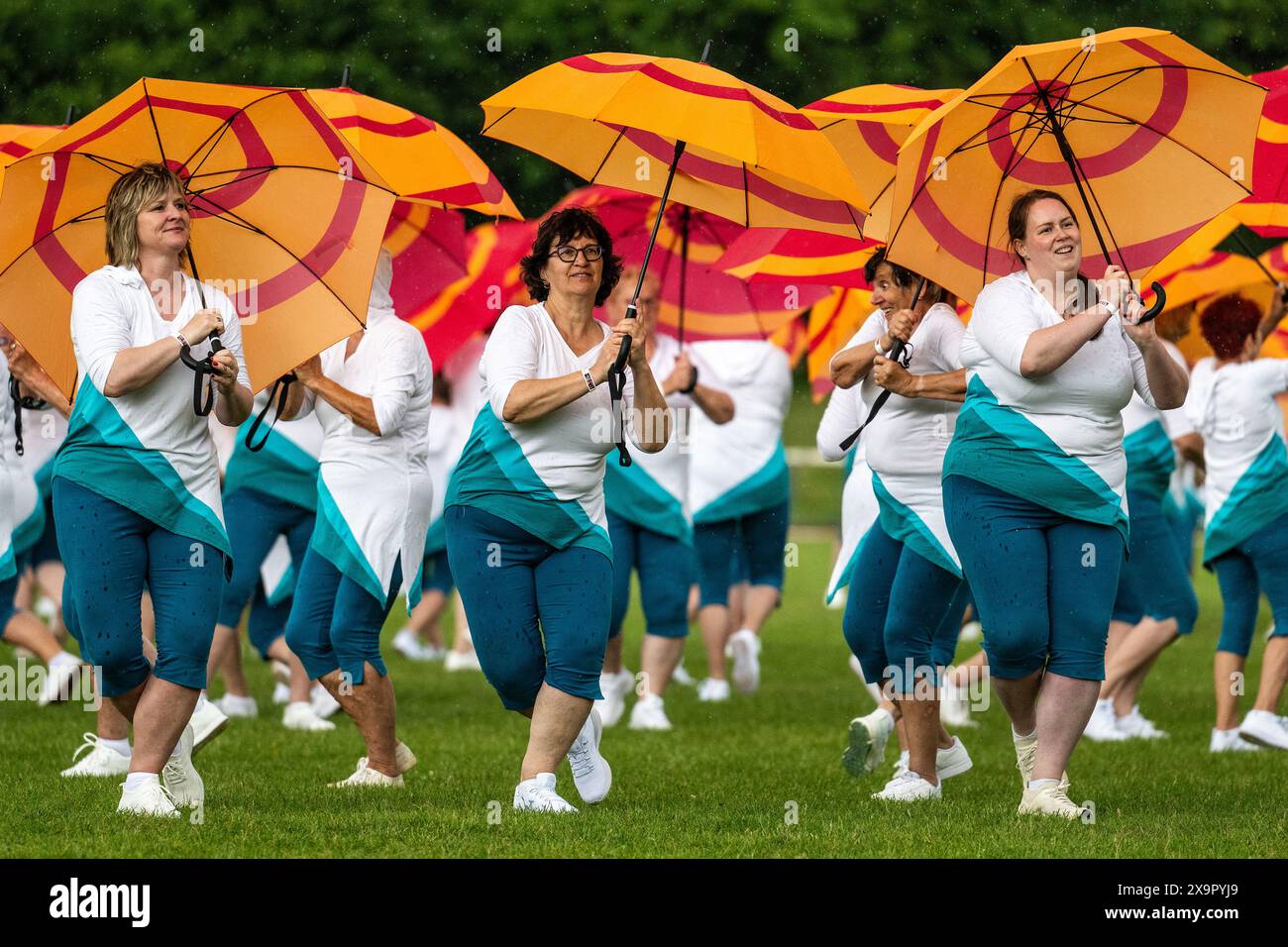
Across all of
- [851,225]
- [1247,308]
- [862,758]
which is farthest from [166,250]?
[1247,308]

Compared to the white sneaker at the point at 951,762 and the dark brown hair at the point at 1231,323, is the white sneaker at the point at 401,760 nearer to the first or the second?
the white sneaker at the point at 951,762

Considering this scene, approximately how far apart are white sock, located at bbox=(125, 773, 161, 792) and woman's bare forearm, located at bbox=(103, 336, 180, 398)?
1205 millimetres

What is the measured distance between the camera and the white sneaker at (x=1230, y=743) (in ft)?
29.6

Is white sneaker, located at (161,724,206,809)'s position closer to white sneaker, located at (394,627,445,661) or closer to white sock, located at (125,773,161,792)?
white sock, located at (125,773,161,792)

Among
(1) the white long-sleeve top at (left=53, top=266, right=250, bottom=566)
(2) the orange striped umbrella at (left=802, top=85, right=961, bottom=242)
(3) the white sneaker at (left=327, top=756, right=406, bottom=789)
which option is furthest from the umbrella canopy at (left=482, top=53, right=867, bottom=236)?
(3) the white sneaker at (left=327, top=756, right=406, bottom=789)

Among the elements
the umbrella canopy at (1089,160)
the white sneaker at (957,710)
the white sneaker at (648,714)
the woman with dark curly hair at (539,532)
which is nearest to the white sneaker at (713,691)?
the white sneaker at (648,714)

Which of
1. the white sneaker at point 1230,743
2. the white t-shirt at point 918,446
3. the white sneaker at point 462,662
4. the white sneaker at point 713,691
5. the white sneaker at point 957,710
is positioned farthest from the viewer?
the white sneaker at point 462,662

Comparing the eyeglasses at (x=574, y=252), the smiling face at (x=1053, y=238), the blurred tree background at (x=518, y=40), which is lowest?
the eyeglasses at (x=574, y=252)

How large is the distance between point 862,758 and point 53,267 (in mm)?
3423

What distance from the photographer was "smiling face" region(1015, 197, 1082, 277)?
661cm

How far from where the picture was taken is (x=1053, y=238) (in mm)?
6613

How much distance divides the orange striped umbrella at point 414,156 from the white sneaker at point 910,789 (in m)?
2.57

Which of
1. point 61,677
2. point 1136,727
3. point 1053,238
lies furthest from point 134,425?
point 1136,727
